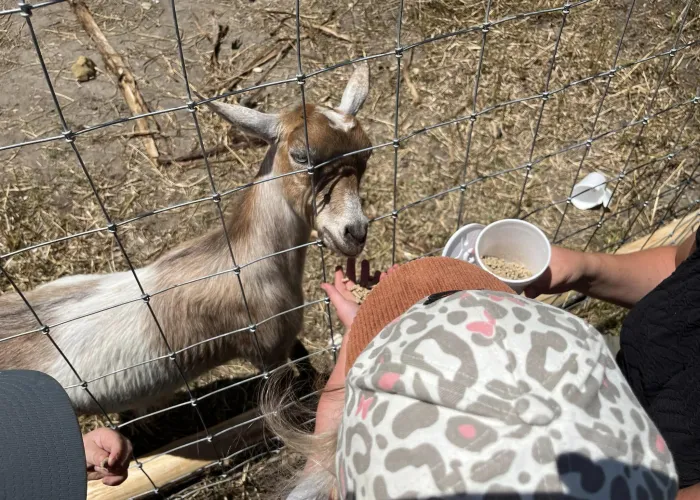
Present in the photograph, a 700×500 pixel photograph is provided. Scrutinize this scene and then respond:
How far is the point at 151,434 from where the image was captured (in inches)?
121

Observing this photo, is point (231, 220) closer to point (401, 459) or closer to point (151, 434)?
point (151, 434)

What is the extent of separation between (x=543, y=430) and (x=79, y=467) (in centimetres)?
123

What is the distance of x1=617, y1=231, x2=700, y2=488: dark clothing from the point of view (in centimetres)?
155

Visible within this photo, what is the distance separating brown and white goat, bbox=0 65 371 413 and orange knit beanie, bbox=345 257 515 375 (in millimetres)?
1025

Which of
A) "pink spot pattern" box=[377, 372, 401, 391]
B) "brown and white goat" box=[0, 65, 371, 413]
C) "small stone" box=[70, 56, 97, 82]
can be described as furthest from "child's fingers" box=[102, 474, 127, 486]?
"small stone" box=[70, 56, 97, 82]

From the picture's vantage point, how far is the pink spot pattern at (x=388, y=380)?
3.37 feet

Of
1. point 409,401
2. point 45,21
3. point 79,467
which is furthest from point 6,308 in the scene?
point 45,21

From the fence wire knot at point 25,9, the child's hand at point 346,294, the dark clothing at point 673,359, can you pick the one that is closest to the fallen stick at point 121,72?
the child's hand at point 346,294

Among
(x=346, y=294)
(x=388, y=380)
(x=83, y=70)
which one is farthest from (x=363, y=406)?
(x=83, y=70)

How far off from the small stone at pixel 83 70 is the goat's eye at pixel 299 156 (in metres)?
2.65

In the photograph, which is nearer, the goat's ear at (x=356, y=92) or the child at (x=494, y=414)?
the child at (x=494, y=414)

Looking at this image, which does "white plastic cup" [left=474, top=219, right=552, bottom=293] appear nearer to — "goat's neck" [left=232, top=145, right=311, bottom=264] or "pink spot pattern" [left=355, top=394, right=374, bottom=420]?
"goat's neck" [left=232, top=145, right=311, bottom=264]

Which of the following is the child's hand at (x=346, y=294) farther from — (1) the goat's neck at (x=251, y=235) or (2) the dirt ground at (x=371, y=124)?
(2) the dirt ground at (x=371, y=124)

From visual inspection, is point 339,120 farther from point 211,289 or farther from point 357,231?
point 211,289
